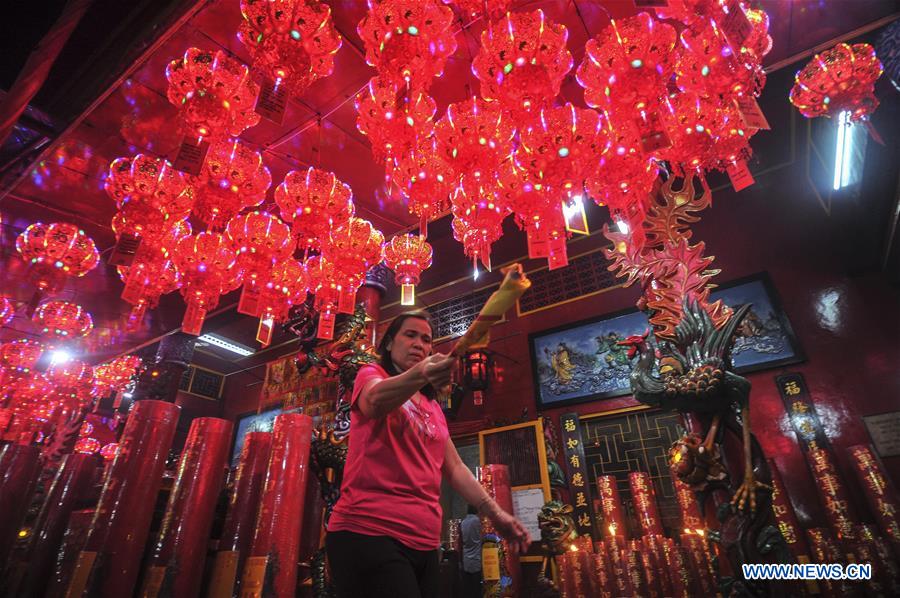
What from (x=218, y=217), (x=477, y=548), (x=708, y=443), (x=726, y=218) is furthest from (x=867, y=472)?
(x=218, y=217)

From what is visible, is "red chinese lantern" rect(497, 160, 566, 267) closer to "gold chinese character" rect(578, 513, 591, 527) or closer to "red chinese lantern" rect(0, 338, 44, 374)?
"gold chinese character" rect(578, 513, 591, 527)

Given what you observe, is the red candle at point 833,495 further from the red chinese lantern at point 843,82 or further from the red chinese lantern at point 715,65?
the red chinese lantern at point 715,65

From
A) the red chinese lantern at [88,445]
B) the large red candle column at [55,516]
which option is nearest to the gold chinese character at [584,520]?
the large red candle column at [55,516]

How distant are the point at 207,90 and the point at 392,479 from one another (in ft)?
8.81

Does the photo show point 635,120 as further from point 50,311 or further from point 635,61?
point 50,311

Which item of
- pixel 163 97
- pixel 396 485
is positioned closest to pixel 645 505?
pixel 396 485

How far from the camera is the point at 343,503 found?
130 cm

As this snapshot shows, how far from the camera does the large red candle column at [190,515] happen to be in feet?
8.11

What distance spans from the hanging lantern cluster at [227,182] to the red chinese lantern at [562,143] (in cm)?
217

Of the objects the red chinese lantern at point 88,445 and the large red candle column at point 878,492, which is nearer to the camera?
the large red candle column at point 878,492

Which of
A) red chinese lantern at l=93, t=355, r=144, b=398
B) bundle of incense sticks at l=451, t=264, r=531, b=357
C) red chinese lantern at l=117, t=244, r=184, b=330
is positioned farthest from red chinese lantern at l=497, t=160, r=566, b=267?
red chinese lantern at l=93, t=355, r=144, b=398

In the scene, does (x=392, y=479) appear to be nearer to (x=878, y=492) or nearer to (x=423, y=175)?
(x=423, y=175)

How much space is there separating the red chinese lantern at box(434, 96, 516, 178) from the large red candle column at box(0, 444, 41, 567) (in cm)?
417

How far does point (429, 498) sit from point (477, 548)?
3.97 meters
